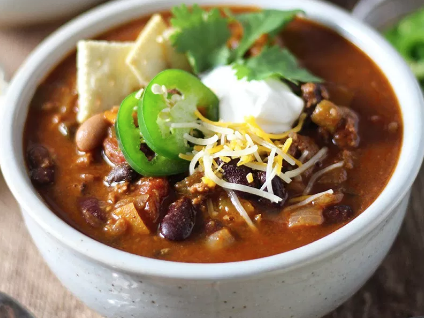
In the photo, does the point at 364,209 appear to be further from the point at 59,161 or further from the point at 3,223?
the point at 3,223

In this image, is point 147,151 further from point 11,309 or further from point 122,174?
point 11,309

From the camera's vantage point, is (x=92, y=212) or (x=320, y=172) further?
(x=320, y=172)

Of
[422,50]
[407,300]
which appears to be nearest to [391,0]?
[422,50]

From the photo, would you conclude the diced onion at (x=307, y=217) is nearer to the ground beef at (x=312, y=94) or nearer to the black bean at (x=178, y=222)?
the black bean at (x=178, y=222)

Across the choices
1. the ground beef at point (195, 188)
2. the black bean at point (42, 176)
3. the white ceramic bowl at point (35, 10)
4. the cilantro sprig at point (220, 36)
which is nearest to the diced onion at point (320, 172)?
the ground beef at point (195, 188)

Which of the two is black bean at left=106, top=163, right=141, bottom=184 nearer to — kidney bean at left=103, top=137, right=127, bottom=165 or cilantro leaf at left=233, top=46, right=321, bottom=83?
kidney bean at left=103, top=137, right=127, bottom=165

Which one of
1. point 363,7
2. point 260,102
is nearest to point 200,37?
point 260,102

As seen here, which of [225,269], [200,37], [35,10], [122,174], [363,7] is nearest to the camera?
[225,269]
